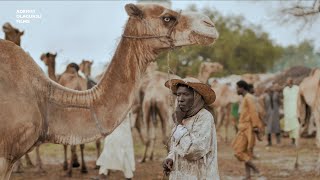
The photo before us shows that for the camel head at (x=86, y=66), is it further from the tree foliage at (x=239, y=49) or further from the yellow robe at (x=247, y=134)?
the tree foliage at (x=239, y=49)

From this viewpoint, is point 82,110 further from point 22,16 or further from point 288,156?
point 288,156

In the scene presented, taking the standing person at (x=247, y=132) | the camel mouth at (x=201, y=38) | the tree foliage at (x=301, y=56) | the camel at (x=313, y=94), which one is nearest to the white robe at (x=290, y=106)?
the camel at (x=313, y=94)

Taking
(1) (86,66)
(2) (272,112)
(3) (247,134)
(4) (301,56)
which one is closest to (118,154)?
(3) (247,134)

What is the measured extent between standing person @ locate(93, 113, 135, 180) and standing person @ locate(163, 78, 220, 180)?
489 cm

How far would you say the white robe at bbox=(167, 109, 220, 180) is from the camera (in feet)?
12.9

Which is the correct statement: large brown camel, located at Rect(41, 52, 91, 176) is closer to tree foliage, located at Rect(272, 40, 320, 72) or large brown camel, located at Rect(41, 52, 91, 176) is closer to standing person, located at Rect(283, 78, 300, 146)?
standing person, located at Rect(283, 78, 300, 146)

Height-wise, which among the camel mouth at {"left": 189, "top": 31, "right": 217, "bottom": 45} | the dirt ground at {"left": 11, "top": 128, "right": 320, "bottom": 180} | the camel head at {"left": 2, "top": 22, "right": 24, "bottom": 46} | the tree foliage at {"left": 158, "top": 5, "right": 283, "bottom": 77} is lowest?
the dirt ground at {"left": 11, "top": 128, "right": 320, "bottom": 180}

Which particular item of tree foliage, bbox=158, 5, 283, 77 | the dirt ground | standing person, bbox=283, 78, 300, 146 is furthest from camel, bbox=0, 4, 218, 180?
tree foliage, bbox=158, 5, 283, 77

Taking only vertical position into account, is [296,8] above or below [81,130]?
above

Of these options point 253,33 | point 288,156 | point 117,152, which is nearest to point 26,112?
point 117,152

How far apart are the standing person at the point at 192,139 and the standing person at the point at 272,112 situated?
13.6 metres

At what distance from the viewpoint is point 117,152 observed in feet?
29.5

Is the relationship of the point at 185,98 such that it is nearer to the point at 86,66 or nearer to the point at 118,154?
the point at 118,154

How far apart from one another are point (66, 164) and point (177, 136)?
291 inches
